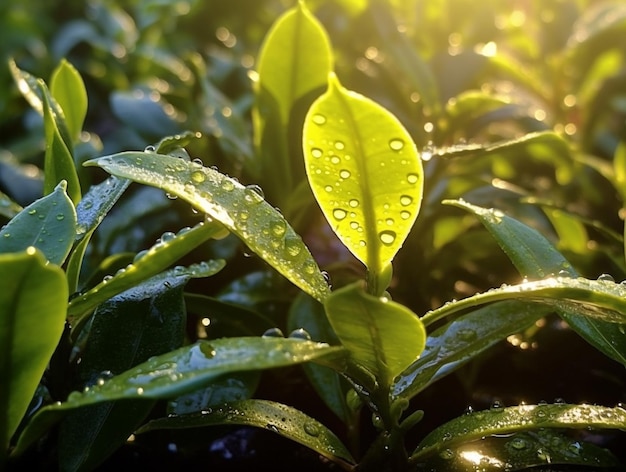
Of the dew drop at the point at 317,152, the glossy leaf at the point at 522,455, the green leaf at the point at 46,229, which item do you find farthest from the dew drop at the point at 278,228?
the glossy leaf at the point at 522,455

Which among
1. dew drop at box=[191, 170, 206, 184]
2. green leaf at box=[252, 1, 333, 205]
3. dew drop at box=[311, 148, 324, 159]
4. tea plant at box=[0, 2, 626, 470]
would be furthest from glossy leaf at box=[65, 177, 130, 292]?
green leaf at box=[252, 1, 333, 205]

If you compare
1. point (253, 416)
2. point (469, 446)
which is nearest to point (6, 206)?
point (253, 416)

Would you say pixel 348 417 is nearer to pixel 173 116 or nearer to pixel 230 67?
pixel 173 116

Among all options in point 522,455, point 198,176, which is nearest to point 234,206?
point 198,176

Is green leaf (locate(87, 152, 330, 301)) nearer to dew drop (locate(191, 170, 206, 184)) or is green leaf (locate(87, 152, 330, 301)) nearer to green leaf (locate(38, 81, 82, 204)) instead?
dew drop (locate(191, 170, 206, 184))

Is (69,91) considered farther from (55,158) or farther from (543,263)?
(543,263)

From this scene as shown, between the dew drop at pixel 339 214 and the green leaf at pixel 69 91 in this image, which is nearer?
the dew drop at pixel 339 214

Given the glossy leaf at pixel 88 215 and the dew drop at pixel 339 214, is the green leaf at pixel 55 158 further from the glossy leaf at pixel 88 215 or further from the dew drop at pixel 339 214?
the dew drop at pixel 339 214
